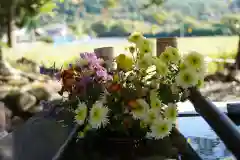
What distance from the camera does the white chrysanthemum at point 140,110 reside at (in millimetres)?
1047

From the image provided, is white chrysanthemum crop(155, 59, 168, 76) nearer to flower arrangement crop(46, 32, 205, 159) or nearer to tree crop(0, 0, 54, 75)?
flower arrangement crop(46, 32, 205, 159)

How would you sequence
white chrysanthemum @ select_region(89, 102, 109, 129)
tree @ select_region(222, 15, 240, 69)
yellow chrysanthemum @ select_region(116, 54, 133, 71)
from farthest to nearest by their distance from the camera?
tree @ select_region(222, 15, 240, 69)
yellow chrysanthemum @ select_region(116, 54, 133, 71)
white chrysanthemum @ select_region(89, 102, 109, 129)

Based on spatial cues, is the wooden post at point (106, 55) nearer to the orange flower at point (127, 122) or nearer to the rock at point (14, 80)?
the orange flower at point (127, 122)

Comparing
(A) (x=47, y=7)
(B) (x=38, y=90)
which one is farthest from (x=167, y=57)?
(A) (x=47, y=7)

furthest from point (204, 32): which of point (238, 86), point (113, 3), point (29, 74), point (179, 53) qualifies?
point (179, 53)

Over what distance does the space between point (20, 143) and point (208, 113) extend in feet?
2.85

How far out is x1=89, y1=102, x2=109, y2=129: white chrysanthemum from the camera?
104 centimetres

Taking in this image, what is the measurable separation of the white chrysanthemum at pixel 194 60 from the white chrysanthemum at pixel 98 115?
27 cm

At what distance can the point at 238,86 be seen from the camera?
15.5 feet

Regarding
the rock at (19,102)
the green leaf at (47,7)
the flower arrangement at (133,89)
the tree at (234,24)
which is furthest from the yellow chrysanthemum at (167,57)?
the tree at (234,24)

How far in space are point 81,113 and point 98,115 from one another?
0.06m

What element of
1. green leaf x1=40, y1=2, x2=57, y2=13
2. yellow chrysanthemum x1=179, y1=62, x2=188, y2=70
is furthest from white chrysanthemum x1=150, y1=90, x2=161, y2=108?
green leaf x1=40, y1=2, x2=57, y2=13

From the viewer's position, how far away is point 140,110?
3.44 ft

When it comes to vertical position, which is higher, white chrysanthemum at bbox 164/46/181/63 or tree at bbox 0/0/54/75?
tree at bbox 0/0/54/75
